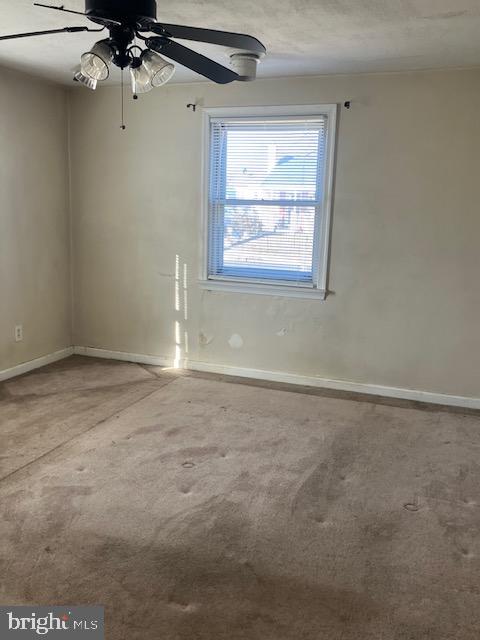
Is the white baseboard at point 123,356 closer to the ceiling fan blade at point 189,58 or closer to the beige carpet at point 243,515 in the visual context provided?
the beige carpet at point 243,515

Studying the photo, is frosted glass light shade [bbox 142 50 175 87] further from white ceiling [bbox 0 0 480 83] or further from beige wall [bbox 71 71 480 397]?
beige wall [bbox 71 71 480 397]

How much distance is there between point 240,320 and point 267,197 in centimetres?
102

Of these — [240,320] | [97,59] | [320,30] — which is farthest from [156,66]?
[240,320]

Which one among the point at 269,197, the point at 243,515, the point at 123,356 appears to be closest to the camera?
the point at 243,515

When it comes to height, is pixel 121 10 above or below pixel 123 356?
above

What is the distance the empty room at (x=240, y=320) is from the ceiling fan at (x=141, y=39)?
11 mm

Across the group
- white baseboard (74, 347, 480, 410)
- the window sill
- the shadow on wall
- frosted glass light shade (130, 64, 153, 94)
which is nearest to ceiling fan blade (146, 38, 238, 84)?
frosted glass light shade (130, 64, 153, 94)

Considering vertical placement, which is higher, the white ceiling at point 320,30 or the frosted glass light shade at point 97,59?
the white ceiling at point 320,30

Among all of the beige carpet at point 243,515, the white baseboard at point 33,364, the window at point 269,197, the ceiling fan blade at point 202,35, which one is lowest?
the beige carpet at point 243,515

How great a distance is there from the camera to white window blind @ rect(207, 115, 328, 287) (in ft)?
13.7

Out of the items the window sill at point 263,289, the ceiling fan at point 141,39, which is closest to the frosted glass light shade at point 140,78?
the ceiling fan at point 141,39

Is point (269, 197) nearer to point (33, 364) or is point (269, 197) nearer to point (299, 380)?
point (299, 380)

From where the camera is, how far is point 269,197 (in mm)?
4293

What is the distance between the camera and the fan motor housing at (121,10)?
6.12 feet
